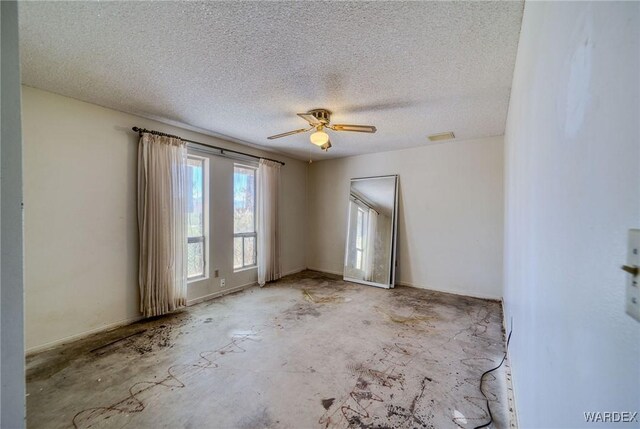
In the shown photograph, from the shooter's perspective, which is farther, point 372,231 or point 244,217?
point 372,231

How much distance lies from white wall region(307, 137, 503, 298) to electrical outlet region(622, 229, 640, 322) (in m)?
4.00

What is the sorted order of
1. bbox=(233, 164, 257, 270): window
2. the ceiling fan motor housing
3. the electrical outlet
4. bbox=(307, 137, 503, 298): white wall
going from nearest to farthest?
the electrical outlet < the ceiling fan motor housing < bbox=(307, 137, 503, 298): white wall < bbox=(233, 164, 257, 270): window

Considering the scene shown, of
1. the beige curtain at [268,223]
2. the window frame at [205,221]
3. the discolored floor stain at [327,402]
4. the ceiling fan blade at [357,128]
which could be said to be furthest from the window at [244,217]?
the discolored floor stain at [327,402]

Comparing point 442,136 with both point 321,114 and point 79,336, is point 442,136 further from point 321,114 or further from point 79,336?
point 79,336

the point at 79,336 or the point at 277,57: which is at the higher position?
the point at 277,57

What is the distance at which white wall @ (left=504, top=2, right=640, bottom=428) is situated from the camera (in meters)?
0.40

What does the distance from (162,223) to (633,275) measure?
3.65 m

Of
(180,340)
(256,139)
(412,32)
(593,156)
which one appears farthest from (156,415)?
(256,139)

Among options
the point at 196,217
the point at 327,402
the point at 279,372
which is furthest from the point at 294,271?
the point at 327,402

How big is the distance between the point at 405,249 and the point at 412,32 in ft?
11.8

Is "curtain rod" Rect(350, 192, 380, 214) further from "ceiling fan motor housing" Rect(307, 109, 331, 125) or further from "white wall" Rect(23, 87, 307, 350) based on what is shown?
"white wall" Rect(23, 87, 307, 350)

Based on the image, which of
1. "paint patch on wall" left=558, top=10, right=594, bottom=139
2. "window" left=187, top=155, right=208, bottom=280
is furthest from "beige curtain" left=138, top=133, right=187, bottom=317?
"paint patch on wall" left=558, top=10, right=594, bottom=139

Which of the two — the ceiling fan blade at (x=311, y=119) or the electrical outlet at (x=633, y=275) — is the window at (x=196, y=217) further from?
the electrical outlet at (x=633, y=275)

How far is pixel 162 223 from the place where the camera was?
10.3ft
